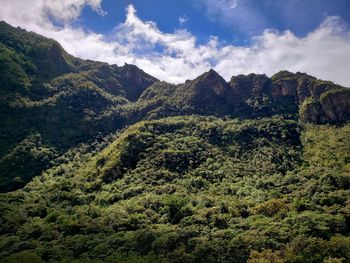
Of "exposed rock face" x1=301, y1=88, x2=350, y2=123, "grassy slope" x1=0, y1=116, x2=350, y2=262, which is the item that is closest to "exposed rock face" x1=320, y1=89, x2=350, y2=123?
"exposed rock face" x1=301, y1=88, x2=350, y2=123

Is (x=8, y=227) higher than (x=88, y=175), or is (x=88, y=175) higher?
(x=88, y=175)

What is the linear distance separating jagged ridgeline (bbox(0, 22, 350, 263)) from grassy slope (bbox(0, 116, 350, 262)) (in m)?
0.36

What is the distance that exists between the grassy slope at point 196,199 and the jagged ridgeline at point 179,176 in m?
0.36

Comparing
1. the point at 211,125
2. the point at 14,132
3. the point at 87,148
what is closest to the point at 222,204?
the point at 211,125

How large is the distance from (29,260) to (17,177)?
69.9 metres

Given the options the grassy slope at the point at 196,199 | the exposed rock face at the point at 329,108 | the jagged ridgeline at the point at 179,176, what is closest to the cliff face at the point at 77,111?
the exposed rock face at the point at 329,108

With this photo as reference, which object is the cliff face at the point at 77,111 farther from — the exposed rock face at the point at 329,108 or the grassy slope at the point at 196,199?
the grassy slope at the point at 196,199

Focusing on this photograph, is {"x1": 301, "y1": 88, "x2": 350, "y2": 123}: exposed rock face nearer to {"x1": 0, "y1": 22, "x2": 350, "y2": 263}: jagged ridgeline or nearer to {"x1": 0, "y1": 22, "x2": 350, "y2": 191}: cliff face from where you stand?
{"x1": 0, "y1": 22, "x2": 350, "y2": 191}: cliff face

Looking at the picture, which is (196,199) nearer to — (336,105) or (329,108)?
(329,108)

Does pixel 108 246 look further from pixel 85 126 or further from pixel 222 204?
pixel 85 126

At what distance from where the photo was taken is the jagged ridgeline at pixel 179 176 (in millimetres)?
79438

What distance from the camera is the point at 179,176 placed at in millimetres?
127000

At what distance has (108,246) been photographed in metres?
81.3

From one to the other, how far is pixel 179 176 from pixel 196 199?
772 inches
